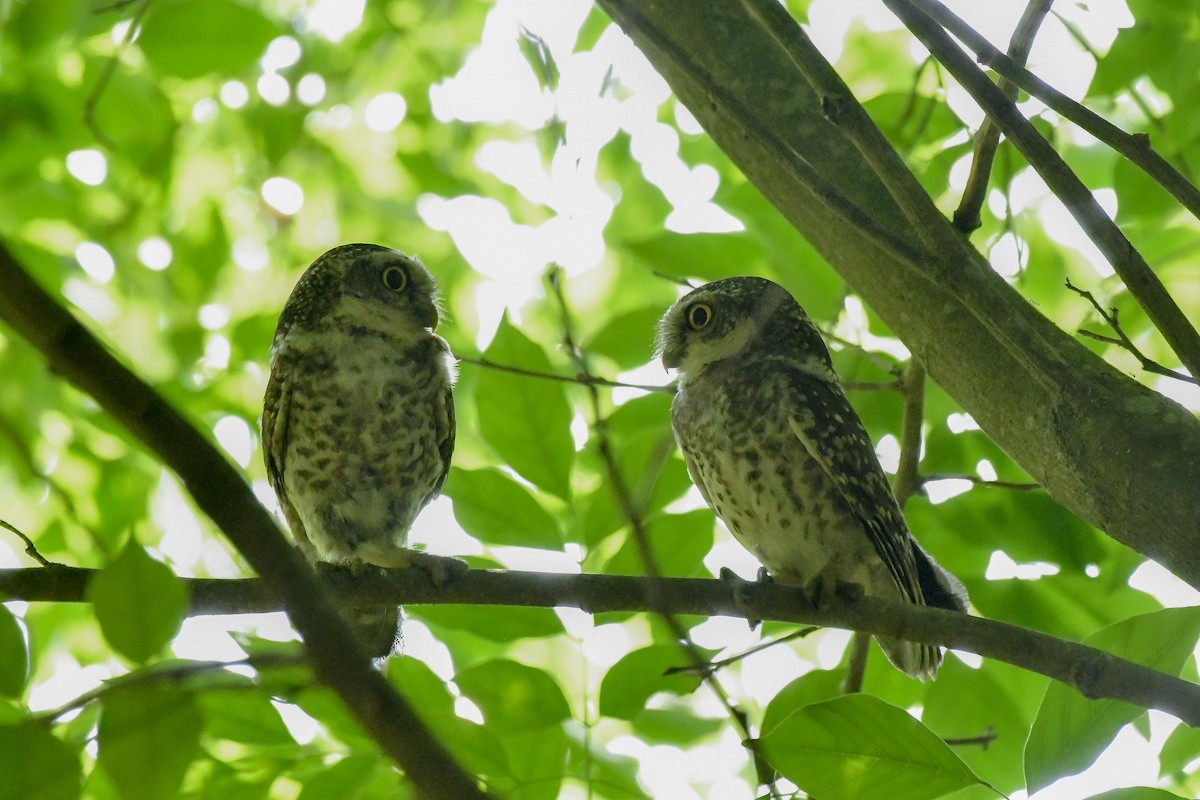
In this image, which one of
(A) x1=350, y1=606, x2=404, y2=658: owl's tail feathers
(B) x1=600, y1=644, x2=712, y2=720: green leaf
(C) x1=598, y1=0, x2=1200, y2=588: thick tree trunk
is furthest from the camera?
(A) x1=350, y1=606, x2=404, y2=658: owl's tail feathers

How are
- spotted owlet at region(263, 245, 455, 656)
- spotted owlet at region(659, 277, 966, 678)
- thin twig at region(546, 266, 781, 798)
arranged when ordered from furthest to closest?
spotted owlet at region(263, 245, 455, 656), spotted owlet at region(659, 277, 966, 678), thin twig at region(546, 266, 781, 798)

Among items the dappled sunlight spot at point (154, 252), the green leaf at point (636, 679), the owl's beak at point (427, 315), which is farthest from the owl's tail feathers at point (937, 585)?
the dappled sunlight spot at point (154, 252)

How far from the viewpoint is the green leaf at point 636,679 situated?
2463mm

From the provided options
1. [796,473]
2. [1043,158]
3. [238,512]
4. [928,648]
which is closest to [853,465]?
[796,473]

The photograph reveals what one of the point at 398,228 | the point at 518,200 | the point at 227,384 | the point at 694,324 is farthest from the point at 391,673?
the point at 398,228

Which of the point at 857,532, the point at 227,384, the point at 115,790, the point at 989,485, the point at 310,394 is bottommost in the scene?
the point at 115,790

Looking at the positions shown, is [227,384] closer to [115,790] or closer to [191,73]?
[191,73]

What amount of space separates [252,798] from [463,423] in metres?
2.77

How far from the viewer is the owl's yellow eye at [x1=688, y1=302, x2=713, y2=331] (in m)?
3.90

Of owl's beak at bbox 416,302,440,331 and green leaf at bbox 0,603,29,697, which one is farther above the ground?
owl's beak at bbox 416,302,440,331

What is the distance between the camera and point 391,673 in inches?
92.4

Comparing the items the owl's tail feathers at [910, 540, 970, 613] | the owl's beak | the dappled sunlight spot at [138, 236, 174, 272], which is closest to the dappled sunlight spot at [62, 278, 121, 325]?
the dappled sunlight spot at [138, 236, 174, 272]

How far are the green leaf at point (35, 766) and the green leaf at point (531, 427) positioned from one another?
1.43 meters

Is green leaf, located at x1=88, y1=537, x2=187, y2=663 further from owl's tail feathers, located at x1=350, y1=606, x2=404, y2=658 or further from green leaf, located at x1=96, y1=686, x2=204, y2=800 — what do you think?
owl's tail feathers, located at x1=350, y1=606, x2=404, y2=658
